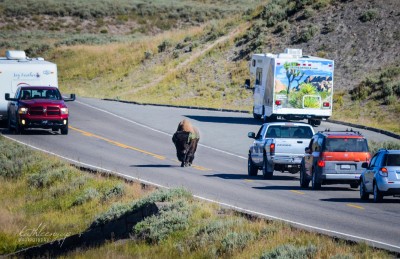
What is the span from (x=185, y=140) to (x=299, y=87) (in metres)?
16.1

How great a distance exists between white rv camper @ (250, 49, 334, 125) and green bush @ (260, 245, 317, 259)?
104 ft

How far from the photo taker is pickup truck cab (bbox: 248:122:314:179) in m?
30.5

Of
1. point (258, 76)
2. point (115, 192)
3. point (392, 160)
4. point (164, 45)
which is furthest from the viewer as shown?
point (164, 45)

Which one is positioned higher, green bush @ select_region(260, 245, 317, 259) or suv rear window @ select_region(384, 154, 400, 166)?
suv rear window @ select_region(384, 154, 400, 166)

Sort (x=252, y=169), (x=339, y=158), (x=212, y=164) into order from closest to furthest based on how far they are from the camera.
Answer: (x=339, y=158) → (x=252, y=169) → (x=212, y=164)

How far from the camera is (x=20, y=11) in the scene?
123 meters

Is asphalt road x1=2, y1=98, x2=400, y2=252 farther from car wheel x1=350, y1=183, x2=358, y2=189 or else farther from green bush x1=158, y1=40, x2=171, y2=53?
green bush x1=158, y1=40, x2=171, y2=53

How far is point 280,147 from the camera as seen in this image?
3055cm

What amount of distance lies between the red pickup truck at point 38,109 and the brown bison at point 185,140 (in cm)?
965

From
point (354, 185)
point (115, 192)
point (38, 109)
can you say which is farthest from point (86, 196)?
point (38, 109)

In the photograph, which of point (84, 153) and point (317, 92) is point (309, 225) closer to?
point (84, 153)

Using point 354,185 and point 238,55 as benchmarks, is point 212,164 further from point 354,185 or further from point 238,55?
point 238,55

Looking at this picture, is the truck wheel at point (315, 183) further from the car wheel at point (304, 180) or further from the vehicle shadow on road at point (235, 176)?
the vehicle shadow on road at point (235, 176)

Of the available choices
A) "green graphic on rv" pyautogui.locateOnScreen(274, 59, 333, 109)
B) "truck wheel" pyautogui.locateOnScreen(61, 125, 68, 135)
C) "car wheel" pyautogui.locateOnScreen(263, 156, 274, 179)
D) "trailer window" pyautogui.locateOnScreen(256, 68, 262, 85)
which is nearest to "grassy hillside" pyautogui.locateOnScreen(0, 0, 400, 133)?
"green graphic on rv" pyautogui.locateOnScreen(274, 59, 333, 109)
